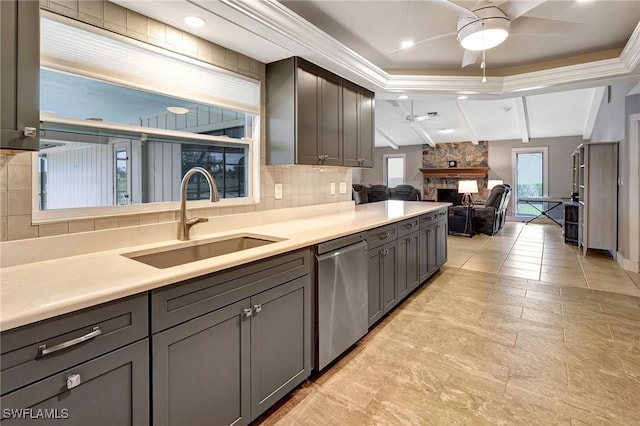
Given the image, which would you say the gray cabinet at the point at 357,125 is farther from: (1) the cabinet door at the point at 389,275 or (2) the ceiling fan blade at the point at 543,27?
(2) the ceiling fan blade at the point at 543,27

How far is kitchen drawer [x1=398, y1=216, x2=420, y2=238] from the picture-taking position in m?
3.05

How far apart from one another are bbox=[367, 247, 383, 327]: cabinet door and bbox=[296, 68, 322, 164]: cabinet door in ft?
3.00

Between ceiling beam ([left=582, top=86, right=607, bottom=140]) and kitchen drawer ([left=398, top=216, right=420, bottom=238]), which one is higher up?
ceiling beam ([left=582, top=86, right=607, bottom=140])

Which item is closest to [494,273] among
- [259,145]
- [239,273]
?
[259,145]

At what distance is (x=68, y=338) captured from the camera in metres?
0.98

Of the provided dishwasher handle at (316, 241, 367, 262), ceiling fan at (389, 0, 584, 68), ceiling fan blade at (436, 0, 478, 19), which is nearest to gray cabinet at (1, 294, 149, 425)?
dishwasher handle at (316, 241, 367, 262)

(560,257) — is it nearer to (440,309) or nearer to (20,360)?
(440,309)

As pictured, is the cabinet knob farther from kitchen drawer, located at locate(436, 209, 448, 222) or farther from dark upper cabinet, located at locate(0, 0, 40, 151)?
kitchen drawer, located at locate(436, 209, 448, 222)

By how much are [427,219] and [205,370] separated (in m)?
2.96

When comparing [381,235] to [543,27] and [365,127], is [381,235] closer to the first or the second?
[365,127]

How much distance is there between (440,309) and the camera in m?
3.15

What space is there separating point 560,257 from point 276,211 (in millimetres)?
4884

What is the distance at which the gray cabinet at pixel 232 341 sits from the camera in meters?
1.24

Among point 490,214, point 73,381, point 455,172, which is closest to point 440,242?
point 490,214
